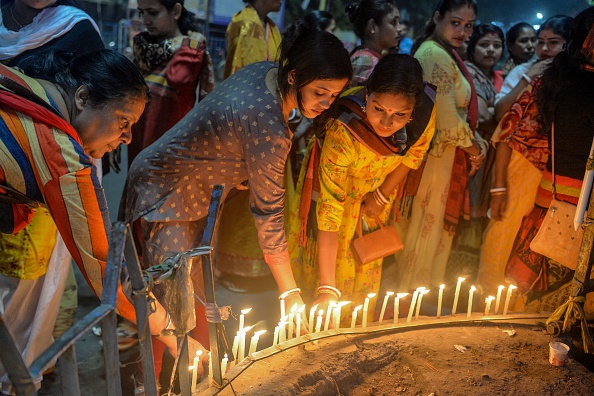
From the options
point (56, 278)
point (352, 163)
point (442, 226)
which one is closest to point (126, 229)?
point (56, 278)

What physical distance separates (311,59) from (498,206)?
1.81 meters

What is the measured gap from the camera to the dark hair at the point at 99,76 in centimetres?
182

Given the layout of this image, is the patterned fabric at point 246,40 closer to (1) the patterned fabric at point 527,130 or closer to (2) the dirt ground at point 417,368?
(1) the patterned fabric at point 527,130

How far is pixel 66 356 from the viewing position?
119 cm

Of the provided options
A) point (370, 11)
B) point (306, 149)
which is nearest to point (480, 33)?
point (370, 11)

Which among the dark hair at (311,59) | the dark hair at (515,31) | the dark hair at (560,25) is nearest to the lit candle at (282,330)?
the dark hair at (311,59)

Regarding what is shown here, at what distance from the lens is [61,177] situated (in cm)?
158

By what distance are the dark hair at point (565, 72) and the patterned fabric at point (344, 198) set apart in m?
0.62

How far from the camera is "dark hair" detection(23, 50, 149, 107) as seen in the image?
182 centimetres

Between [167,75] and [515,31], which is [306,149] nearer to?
[167,75]

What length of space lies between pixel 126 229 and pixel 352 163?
1.76 meters

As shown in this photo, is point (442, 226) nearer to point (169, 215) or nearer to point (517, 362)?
point (517, 362)

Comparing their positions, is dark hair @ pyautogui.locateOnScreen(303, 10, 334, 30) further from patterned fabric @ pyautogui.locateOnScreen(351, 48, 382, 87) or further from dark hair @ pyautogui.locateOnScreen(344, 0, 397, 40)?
patterned fabric @ pyautogui.locateOnScreen(351, 48, 382, 87)

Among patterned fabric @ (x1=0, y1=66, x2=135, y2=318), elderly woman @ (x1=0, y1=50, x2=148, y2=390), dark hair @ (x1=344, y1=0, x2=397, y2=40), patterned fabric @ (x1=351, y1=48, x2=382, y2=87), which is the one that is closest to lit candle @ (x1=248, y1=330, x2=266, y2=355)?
elderly woman @ (x1=0, y1=50, x2=148, y2=390)
